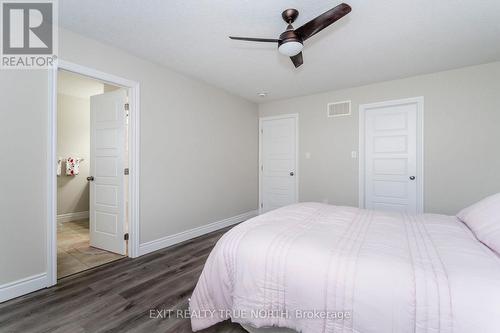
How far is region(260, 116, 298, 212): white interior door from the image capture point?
4.59 meters

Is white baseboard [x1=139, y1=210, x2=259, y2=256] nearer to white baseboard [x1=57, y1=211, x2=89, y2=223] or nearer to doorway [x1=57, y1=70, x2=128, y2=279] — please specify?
doorway [x1=57, y1=70, x2=128, y2=279]

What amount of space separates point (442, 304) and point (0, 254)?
118 inches

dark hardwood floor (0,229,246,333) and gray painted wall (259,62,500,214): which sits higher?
gray painted wall (259,62,500,214)

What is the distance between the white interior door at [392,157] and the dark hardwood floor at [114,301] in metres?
2.98

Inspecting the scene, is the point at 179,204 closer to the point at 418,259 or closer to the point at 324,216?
the point at 324,216

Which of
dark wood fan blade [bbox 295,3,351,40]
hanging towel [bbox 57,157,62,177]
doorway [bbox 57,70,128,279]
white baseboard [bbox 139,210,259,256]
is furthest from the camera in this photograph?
hanging towel [bbox 57,157,62,177]

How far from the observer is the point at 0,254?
189 cm

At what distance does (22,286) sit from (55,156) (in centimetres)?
115

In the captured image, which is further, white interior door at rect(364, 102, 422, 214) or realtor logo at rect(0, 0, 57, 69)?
white interior door at rect(364, 102, 422, 214)

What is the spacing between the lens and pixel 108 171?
2.98 metres

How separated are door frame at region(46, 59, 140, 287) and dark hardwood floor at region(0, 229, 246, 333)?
253 mm

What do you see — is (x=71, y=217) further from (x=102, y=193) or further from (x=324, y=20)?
(x=324, y=20)

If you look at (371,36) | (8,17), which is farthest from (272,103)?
(8,17)

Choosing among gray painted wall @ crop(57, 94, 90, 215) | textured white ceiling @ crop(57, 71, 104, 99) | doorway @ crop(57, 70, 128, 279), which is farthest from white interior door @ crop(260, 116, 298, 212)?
Result: gray painted wall @ crop(57, 94, 90, 215)
